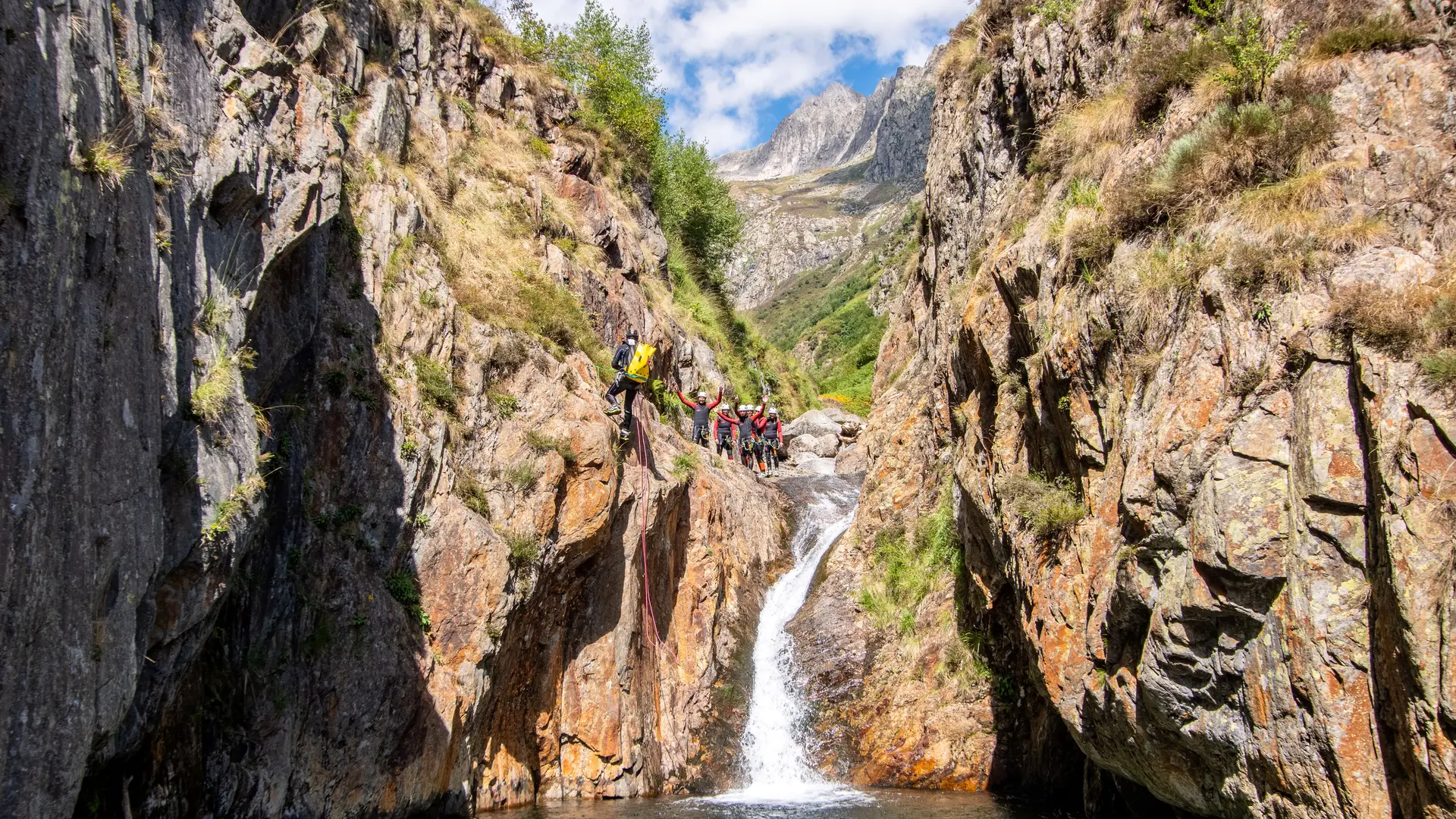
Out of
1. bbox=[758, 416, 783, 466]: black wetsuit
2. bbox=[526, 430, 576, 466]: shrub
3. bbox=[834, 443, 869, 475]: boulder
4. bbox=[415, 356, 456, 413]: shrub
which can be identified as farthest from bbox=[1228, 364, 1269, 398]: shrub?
bbox=[758, 416, 783, 466]: black wetsuit

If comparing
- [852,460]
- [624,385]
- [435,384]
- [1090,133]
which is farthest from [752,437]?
[1090,133]

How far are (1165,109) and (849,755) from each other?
36.0 feet

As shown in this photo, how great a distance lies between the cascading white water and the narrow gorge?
11 centimetres

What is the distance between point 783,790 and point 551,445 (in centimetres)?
688

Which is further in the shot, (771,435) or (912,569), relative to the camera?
(771,435)

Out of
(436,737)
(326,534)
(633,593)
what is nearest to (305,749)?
(436,737)

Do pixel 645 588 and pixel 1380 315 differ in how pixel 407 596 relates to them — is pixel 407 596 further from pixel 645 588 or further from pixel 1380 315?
pixel 1380 315

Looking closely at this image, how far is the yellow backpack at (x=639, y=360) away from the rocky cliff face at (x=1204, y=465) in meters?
5.47

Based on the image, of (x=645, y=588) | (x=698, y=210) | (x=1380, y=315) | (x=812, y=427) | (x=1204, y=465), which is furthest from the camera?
→ (x=698, y=210)

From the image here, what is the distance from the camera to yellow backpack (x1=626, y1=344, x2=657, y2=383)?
1518 cm

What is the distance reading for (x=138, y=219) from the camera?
710 centimetres

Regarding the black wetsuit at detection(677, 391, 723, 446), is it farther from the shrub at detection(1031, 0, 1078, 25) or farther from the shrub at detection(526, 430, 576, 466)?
the shrub at detection(1031, 0, 1078, 25)

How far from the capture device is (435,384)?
1291 cm

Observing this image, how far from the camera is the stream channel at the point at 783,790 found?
11859mm
